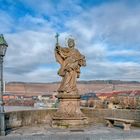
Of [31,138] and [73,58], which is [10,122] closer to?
[73,58]

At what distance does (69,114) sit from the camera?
14.4 meters

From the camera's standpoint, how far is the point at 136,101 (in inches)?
1072

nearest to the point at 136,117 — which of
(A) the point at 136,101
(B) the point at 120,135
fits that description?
(B) the point at 120,135

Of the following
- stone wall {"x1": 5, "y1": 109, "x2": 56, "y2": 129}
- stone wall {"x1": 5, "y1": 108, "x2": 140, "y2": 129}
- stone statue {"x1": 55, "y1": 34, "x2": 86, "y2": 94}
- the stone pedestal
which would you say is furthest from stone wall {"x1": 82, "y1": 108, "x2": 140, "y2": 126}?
stone statue {"x1": 55, "y1": 34, "x2": 86, "y2": 94}

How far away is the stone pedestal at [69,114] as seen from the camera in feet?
46.6

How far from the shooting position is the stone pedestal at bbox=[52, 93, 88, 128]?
14203mm

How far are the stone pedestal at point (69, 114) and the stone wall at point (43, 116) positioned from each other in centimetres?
163

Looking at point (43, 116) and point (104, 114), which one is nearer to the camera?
point (43, 116)

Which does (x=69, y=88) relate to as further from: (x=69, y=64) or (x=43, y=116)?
(x=43, y=116)

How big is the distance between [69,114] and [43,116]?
2.64 meters

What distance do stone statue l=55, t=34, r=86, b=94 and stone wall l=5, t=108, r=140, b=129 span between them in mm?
2149

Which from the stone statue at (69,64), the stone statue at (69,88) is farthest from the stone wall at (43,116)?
the stone statue at (69,64)

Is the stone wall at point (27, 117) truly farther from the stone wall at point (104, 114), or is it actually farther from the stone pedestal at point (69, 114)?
Result: the stone wall at point (104, 114)

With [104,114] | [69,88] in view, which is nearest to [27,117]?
[69,88]
